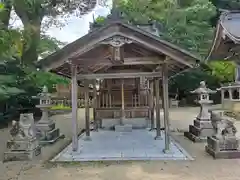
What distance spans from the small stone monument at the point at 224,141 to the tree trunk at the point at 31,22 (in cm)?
1150

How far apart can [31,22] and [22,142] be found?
12008mm

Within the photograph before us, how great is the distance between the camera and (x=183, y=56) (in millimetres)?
7117

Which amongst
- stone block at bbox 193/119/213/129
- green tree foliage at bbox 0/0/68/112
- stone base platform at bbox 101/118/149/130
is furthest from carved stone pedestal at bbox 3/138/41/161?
green tree foliage at bbox 0/0/68/112

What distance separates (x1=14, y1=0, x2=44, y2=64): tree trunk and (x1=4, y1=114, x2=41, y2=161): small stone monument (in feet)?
28.8

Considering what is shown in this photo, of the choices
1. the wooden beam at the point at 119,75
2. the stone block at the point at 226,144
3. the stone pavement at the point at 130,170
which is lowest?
the stone pavement at the point at 130,170

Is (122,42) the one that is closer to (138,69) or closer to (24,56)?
(138,69)

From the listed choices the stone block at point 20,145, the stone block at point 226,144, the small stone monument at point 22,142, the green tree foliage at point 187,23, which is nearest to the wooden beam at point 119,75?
the small stone monument at point 22,142

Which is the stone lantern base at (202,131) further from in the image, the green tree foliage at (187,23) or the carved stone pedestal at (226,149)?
the green tree foliage at (187,23)

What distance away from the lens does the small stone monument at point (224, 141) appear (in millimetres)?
7227

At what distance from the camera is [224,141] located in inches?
286

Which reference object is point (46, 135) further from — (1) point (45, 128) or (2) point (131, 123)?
(2) point (131, 123)

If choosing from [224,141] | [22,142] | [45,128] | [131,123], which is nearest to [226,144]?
[224,141]

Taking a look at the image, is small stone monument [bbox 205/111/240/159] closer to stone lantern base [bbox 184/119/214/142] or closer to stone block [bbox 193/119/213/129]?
stone lantern base [bbox 184/119/214/142]

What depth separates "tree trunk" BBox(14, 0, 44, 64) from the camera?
54.1 feet
